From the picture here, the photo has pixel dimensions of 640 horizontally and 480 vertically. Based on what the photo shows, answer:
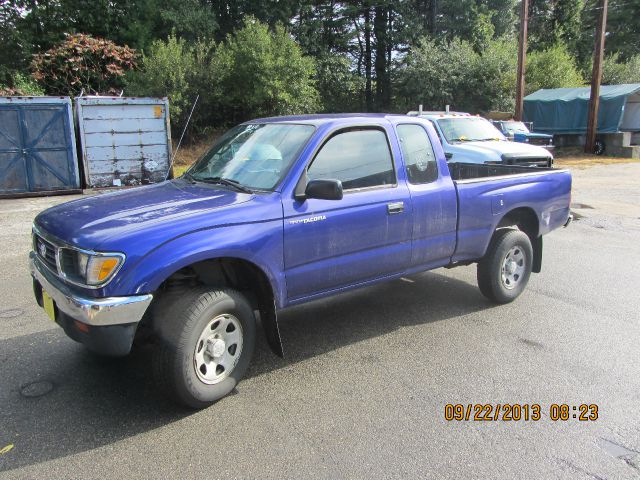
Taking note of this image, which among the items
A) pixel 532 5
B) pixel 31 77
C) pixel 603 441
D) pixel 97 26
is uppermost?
pixel 532 5

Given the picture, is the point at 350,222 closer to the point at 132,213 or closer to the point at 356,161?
the point at 356,161

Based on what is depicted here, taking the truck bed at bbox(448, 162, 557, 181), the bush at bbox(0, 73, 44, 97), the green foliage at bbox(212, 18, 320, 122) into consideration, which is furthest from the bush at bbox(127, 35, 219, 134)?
the truck bed at bbox(448, 162, 557, 181)

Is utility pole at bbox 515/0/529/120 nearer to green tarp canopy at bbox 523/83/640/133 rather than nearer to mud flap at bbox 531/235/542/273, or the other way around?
green tarp canopy at bbox 523/83/640/133

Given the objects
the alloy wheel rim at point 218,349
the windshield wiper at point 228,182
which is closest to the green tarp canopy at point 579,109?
the windshield wiper at point 228,182

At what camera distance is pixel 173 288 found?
3.54 metres

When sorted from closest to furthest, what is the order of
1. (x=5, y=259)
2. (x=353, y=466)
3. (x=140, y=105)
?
(x=353, y=466) < (x=5, y=259) < (x=140, y=105)

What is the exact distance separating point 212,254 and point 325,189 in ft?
2.98

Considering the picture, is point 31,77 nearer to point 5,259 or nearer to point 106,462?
point 5,259

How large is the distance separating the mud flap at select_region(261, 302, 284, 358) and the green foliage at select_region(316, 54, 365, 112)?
28.2 metres

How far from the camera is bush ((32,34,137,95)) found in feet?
66.2

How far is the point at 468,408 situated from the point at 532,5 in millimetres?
45253

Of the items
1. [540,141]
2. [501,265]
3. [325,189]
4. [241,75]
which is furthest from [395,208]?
[241,75]

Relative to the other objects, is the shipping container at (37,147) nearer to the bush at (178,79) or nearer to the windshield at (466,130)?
the bush at (178,79)

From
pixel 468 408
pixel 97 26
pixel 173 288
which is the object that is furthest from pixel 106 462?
pixel 97 26
